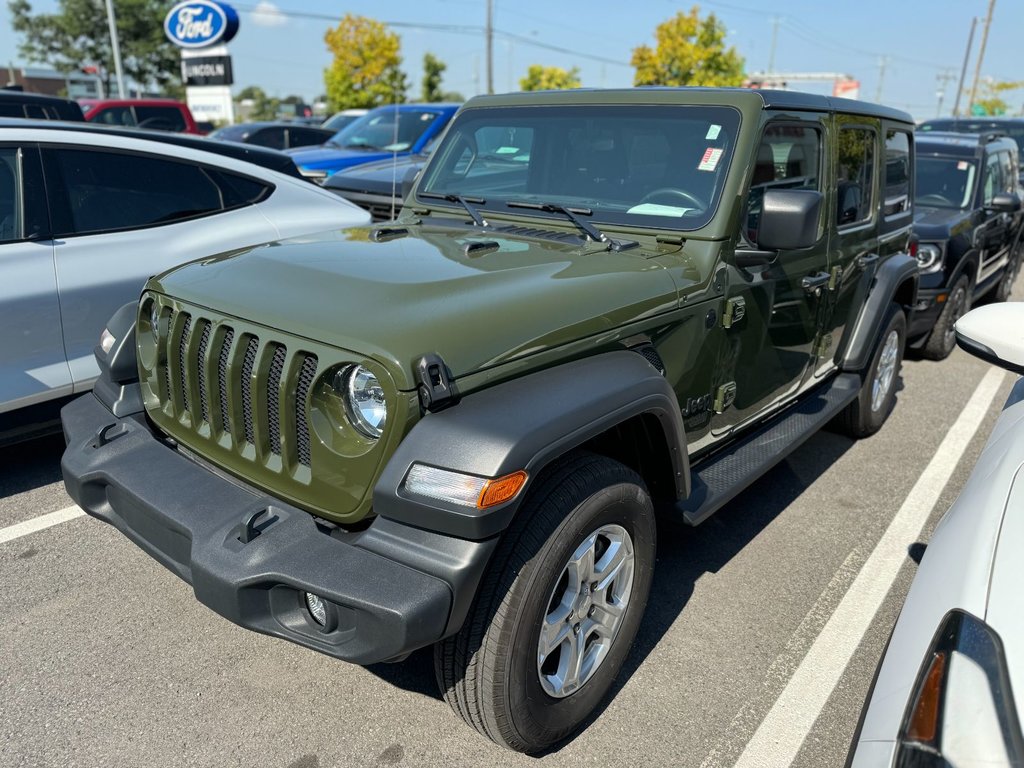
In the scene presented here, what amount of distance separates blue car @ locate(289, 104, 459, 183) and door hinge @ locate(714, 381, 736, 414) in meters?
7.28

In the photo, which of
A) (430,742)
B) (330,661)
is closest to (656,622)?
(430,742)

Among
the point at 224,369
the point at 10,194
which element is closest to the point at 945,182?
the point at 224,369

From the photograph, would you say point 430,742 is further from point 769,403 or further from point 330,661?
point 769,403

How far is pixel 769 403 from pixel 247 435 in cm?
240

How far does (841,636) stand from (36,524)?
3.57m

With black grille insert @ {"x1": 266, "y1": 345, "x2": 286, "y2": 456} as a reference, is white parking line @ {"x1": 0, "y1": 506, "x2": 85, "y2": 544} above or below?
below

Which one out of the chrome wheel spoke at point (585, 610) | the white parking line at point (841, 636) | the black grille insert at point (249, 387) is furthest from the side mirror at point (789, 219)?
the black grille insert at point (249, 387)

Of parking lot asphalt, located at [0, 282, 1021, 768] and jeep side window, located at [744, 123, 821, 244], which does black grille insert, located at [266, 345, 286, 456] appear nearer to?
parking lot asphalt, located at [0, 282, 1021, 768]

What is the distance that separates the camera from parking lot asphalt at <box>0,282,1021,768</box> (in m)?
2.49

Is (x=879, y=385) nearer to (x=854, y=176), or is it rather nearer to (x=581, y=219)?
(x=854, y=176)

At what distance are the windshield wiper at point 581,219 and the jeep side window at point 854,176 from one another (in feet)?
4.96

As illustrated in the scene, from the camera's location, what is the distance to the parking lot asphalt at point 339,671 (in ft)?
8.18

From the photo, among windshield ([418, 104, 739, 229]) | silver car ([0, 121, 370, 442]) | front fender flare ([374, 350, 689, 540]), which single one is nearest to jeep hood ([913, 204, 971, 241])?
windshield ([418, 104, 739, 229])

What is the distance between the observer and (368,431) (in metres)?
2.19
